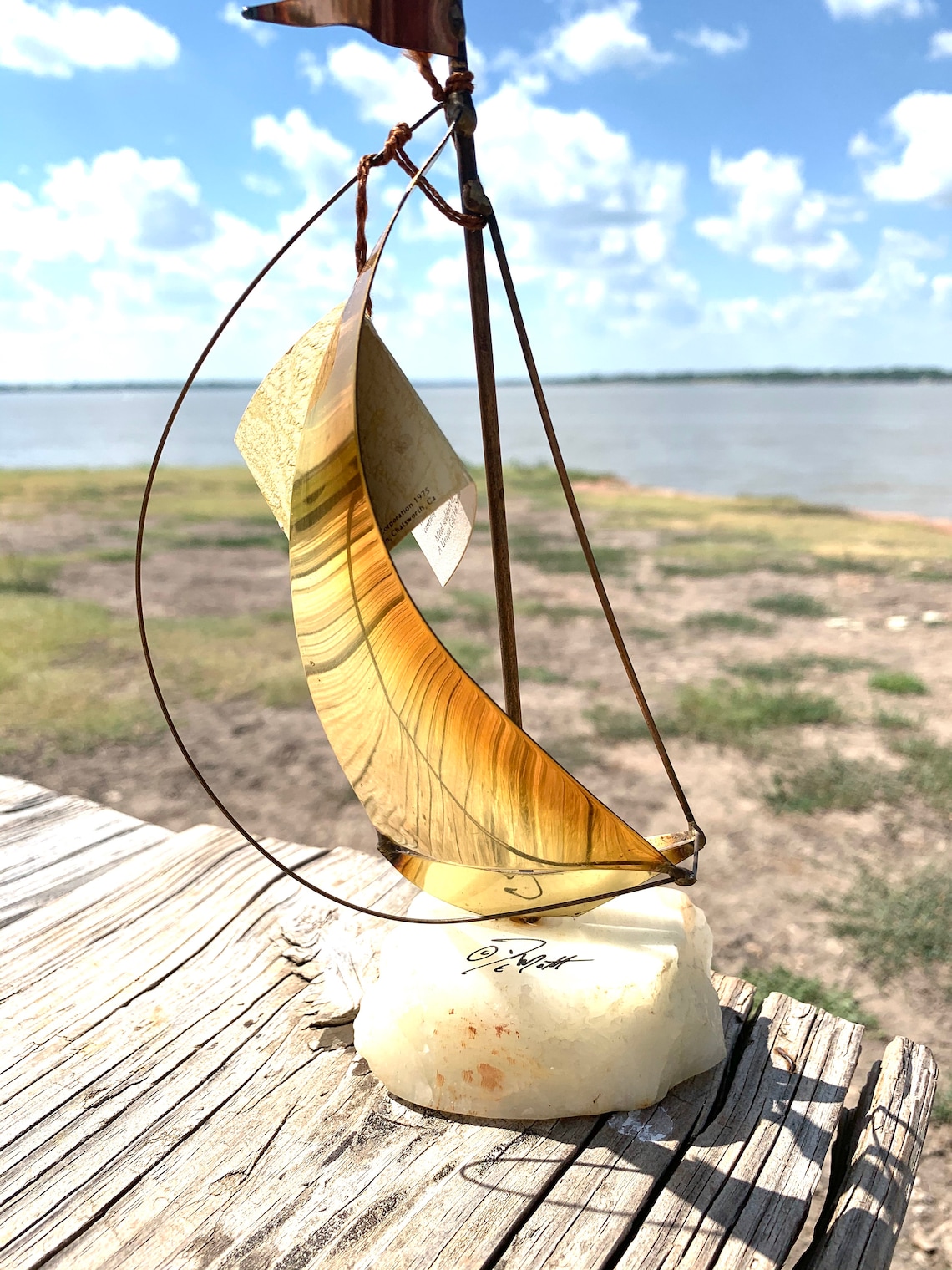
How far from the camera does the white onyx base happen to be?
2.09m

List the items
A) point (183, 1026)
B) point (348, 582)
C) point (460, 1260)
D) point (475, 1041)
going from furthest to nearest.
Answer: point (183, 1026), point (475, 1041), point (348, 582), point (460, 1260)

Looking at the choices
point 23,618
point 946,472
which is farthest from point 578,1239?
point 946,472

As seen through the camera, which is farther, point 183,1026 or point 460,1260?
point 183,1026

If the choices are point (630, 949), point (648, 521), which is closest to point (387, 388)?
point (630, 949)

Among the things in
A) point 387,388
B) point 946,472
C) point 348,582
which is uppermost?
point 387,388

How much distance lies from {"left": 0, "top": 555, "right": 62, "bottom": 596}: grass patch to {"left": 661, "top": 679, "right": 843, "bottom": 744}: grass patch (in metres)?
7.28

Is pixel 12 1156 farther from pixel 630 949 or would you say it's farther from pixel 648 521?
pixel 648 521

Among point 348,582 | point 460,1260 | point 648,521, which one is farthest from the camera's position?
point 648,521

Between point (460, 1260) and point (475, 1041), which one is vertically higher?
point (475, 1041)

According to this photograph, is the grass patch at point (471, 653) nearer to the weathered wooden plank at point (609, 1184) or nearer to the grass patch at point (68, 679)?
the grass patch at point (68, 679)

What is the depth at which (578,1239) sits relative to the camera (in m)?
1.82

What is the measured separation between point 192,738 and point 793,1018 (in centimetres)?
515

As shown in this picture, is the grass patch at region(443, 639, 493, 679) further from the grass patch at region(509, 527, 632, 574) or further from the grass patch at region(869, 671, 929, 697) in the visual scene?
the grass patch at region(509, 527, 632, 574)
